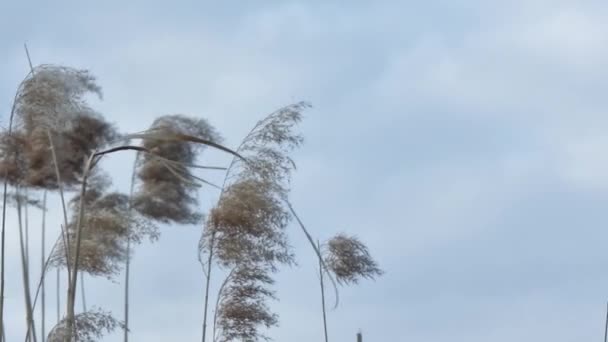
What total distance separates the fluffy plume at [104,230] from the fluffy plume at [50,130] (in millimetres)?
410

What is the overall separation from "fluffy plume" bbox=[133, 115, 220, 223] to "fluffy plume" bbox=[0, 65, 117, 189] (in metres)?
0.39

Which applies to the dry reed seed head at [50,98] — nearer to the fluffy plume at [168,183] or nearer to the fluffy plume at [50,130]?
the fluffy plume at [50,130]

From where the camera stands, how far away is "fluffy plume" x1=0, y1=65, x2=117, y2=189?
581cm

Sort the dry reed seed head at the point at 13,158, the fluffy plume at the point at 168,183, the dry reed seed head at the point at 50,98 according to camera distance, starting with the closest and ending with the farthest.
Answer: the dry reed seed head at the point at 50,98
the dry reed seed head at the point at 13,158
the fluffy plume at the point at 168,183

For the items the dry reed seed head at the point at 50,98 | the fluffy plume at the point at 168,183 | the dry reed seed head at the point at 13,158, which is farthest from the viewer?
the fluffy plume at the point at 168,183

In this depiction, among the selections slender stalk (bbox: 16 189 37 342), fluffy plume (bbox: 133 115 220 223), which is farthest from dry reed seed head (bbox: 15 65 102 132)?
fluffy plume (bbox: 133 115 220 223)

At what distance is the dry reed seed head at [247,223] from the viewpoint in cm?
623

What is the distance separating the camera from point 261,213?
623cm

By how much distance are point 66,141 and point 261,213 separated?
223 cm

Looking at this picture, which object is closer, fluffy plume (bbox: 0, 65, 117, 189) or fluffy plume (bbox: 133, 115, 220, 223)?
fluffy plume (bbox: 0, 65, 117, 189)

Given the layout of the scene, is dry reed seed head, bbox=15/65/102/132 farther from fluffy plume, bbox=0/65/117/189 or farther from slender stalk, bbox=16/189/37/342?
slender stalk, bbox=16/189/37/342

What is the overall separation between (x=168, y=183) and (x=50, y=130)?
251 centimetres

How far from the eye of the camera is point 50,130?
6.39 metres

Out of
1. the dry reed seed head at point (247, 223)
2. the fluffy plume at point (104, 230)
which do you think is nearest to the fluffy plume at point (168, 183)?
the fluffy plume at point (104, 230)
